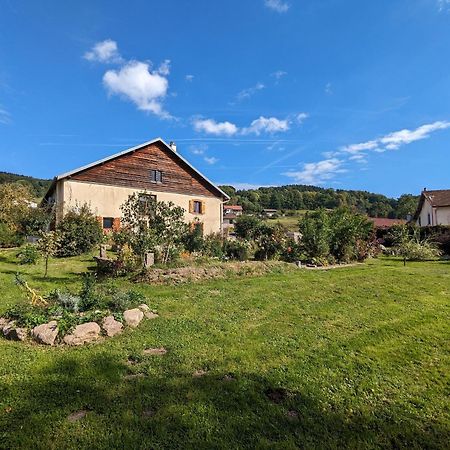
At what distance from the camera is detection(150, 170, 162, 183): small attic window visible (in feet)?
81.0

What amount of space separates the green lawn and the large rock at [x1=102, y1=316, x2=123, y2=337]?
138mm

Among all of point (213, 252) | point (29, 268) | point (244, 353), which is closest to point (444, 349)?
point (244, 353)

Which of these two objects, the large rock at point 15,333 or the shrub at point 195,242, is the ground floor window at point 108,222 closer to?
the shrub at point 195,242

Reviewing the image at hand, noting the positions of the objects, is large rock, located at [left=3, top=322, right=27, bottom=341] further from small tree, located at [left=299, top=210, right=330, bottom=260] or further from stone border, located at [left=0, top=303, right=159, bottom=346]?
small tree, located at [left=299, top=210, right=330, bottom=260]

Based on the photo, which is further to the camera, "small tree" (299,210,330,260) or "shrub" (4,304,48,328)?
"small tree" (299,210,330,260)

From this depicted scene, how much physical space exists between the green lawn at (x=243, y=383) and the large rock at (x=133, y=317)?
19 centimetres

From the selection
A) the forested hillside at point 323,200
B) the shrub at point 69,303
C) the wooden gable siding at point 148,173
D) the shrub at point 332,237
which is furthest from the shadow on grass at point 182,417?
the forested hillside at point 323,200

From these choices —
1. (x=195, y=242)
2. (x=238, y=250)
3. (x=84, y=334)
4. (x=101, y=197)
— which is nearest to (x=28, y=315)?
(x=84, y=334)

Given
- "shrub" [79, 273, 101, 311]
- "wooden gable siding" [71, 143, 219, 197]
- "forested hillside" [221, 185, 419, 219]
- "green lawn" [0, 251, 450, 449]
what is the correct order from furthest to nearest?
"forested hillside" [221, 185, 419, 219], "wooden gable siding" [71, 143, 219, 197], "shrub" [79, 273, 101, 311], "green lawn" [0, 251, 450, 449]

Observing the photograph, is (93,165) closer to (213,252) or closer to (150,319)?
(213,252)

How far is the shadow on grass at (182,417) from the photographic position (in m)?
3.05

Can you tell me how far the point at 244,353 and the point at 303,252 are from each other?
11.5 metres

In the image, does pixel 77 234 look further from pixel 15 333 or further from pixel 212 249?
pixel 15 333

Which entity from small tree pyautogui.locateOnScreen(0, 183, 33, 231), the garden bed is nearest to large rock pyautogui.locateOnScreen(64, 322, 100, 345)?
the garden bed
